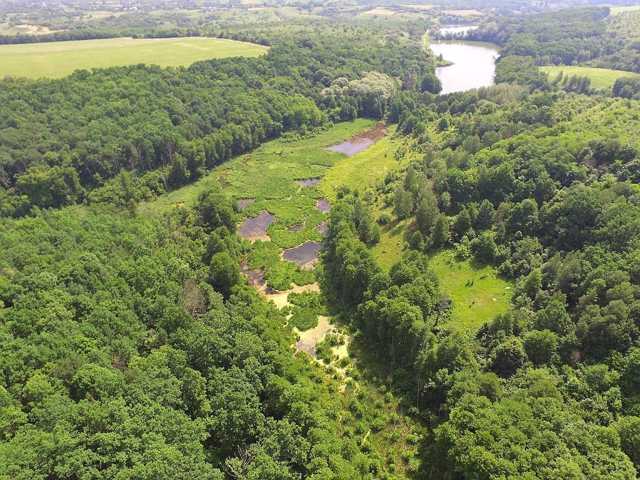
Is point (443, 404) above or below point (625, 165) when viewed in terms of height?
below

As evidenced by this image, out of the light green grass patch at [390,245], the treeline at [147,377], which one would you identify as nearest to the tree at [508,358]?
the treeline at [147,377]

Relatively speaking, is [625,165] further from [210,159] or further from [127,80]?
[127,80]

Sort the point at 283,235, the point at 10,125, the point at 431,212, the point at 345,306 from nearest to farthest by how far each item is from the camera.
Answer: the point at 345,306 → the point at 431,212 → the point at 283,235 → the point at 10,125

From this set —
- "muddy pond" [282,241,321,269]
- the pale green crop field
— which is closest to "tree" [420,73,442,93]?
the pale green crop field

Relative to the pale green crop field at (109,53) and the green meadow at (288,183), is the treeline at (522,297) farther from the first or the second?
the pale green crop field at (109,53)

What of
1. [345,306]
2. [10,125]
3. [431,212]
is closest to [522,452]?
[345,306]

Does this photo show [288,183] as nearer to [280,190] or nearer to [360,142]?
[280,190]
